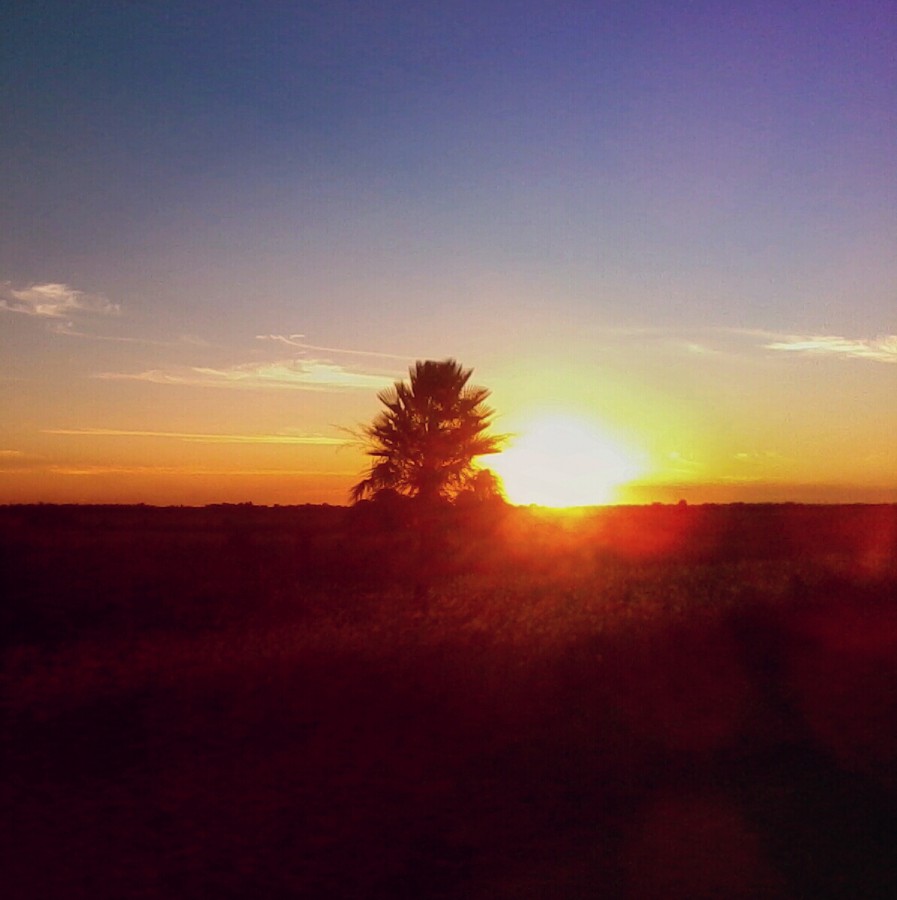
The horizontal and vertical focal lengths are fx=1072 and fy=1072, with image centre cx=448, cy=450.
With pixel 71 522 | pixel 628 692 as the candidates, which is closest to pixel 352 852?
pixel 628 692

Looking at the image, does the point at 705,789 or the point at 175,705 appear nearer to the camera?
the point at 705,789

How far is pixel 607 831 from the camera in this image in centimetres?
756

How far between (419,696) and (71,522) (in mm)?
31703

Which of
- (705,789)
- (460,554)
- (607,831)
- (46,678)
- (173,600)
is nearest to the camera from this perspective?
(607,831)

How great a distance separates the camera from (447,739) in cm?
996

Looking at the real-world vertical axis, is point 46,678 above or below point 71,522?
below

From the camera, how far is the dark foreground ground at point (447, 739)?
269 inches

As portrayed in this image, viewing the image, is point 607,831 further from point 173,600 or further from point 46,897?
point 173,600

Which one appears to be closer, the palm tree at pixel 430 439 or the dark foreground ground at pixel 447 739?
the dark foreground ground at pixel 447 739

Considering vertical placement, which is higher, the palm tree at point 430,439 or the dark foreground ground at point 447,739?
the palm tree at point 430,439

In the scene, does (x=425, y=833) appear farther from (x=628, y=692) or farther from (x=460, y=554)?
(x=460, y=554)

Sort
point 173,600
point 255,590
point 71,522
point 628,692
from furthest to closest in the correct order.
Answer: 1. point 71,522
2. point 255,590
3. point 173,600
4. point 628,692

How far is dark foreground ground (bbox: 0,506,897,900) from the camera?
6.84 metres

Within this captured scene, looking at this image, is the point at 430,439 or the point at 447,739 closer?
the point at 447,739
